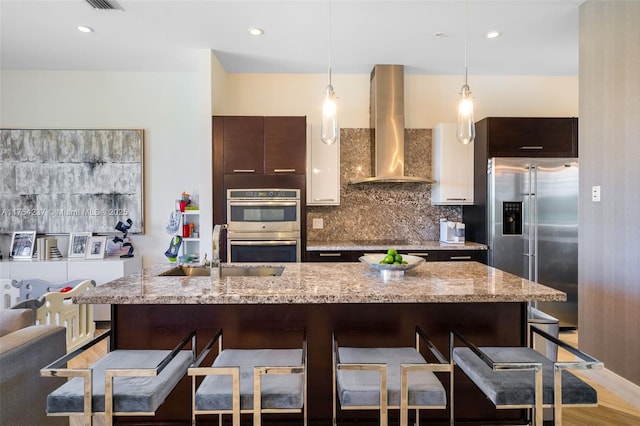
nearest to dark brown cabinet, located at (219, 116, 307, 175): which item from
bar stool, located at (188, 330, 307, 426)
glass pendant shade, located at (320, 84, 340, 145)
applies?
glass pendant shade, located at (320, 84, 340, 145)

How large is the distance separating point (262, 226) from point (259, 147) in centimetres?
80

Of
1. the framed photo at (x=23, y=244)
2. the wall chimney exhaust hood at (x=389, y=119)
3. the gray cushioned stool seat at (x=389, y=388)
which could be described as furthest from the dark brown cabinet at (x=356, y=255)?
the framed photo at (x=23, y=244)

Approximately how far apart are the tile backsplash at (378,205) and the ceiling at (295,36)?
0.85m

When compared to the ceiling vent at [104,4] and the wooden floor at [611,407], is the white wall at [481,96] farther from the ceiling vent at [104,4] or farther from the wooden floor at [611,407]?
the wooden floor at [611,407]

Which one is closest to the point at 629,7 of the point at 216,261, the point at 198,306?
the point at 216,261

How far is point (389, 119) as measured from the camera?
3932 millimetres

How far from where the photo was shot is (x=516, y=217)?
361cm

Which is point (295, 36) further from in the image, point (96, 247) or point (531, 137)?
point (96, 247)

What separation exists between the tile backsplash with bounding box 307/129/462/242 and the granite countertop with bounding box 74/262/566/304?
2106 millimetres

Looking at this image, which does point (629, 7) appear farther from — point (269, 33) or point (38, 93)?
point (38, 93)

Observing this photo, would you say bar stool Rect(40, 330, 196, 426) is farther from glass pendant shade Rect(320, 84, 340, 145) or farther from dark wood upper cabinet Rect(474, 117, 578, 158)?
dark wood upper cabinet Rect(474, 117, 578, 158)

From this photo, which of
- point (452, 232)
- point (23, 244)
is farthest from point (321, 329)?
point (23, 244)

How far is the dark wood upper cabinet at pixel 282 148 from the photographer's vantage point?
359 cm

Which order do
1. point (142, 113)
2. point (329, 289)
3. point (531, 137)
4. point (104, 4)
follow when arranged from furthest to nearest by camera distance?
point (142, 113)
point (531, 137)
point (104, 4)
point (329, 289)
